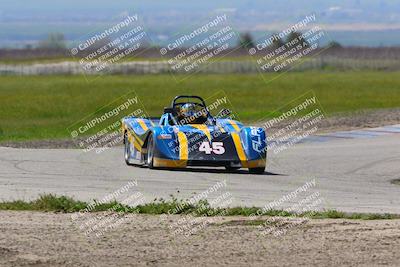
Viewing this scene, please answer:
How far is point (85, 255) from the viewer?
12.5m

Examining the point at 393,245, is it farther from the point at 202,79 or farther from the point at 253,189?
the point at 202,79

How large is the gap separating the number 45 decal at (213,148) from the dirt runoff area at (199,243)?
801 centimetres

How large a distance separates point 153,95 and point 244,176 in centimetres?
4075

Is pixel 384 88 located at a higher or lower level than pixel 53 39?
lower

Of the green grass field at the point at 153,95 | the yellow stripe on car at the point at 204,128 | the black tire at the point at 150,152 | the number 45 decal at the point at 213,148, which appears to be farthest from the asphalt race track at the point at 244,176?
the green grass field at the point at 153,95

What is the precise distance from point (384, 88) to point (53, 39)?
99609 mm

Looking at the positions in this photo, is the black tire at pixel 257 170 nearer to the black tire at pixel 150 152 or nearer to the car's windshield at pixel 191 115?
the car's windshield at pixel 191 115

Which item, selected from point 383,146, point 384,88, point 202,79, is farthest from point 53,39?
point 383,146

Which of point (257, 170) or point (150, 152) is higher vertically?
point (150, 152)

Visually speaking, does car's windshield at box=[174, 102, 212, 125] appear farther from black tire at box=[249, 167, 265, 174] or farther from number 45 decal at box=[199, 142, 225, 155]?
black tire at box=[249, 167, 265, 174]

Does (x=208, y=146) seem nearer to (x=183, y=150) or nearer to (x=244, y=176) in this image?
(x=183, y=150)

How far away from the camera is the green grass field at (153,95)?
4409 cm

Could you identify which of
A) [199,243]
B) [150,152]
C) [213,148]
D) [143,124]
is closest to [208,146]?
[213,148]

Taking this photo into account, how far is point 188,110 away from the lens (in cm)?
2445
